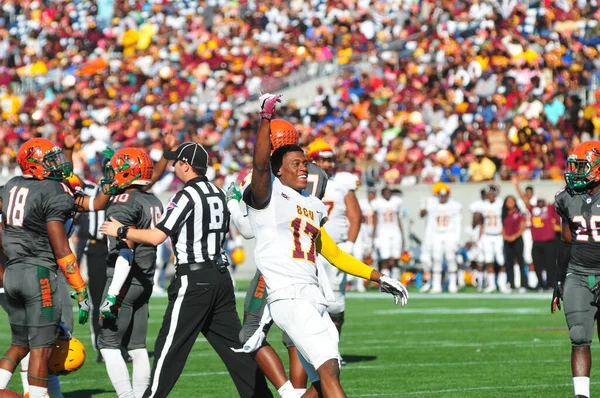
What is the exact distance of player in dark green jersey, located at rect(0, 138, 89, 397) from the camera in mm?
7676

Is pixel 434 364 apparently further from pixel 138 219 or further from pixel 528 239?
pixel 528 239

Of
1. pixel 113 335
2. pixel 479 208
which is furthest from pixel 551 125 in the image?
pixel 113 335

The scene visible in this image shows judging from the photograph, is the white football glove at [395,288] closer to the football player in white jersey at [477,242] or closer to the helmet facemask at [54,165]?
the helmet facemask at [54,165]

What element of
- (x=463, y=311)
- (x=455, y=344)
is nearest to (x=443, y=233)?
(x=463, y=311)

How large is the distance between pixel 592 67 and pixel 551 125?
2342 mm

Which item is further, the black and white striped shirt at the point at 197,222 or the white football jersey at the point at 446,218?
the white football jersey at the point at 446,218

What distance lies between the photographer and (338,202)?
1102 centimetres

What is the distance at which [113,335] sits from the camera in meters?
8.59

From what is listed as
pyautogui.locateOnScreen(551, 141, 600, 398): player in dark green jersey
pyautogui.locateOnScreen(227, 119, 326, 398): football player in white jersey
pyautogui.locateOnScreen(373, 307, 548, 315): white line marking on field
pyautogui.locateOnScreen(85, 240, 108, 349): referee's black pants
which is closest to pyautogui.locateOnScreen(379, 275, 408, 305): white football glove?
pyautogui.locateOnScreen(227, 119, 326, 398): football player in white jersey

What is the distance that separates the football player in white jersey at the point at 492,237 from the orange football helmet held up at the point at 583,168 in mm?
13635

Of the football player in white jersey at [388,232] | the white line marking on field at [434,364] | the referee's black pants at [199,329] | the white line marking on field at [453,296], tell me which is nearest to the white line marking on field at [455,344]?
the white line marking on field at [434,364]

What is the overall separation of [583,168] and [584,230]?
0.44 meters

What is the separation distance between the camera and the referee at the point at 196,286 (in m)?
7.43

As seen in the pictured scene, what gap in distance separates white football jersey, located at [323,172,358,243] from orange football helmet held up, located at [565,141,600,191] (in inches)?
115
